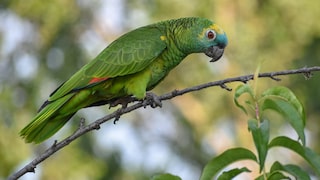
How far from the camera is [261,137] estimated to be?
1.39 m

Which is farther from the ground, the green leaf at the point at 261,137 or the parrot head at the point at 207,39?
the parrot head at the point at 207,39

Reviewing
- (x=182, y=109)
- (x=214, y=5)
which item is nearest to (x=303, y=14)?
(x=214, y=5)

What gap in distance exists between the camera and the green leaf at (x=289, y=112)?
55.6 inches

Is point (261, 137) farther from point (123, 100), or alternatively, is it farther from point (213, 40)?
point (213, 40)

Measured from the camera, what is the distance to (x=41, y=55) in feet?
22.6

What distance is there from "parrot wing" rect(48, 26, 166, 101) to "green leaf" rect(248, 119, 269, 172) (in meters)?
1.02

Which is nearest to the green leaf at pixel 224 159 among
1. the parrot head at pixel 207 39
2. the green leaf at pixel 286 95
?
the green leaf at pixel 286 95

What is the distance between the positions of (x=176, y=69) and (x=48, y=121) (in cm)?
479

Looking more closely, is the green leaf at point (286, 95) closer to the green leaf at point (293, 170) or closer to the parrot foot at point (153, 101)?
the green leaf at point (293, 170)

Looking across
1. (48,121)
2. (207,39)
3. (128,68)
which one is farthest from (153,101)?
(207,39)

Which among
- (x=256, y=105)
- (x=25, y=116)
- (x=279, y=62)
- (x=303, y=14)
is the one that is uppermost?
(x=303, y=14)

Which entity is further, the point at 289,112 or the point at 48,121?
the point at 48,121

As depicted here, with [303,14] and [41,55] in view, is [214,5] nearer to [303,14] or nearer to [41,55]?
[303,14]

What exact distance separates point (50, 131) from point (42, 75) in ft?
15.9
